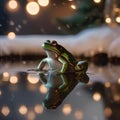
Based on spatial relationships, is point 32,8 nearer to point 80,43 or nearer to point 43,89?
point 80,43

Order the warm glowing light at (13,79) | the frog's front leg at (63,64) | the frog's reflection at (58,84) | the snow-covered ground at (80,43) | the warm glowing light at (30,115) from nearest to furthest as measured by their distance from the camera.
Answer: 1. the warm glowing light at (30,115)
2. the frog's reflection at (58,84)
3. the warm glowing light at (13,79)
4. the frog's front leg at (63,64)
5. the snow-covered ground at (80,43)

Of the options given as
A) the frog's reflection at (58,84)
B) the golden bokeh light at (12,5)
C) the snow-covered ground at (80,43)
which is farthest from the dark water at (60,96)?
the golden bokeh light at (12,5)

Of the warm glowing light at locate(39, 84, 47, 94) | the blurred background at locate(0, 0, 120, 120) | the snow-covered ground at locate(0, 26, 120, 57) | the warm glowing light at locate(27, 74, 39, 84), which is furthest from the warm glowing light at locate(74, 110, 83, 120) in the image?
the snow-covered ground at locate(0, 26, 120, 57)

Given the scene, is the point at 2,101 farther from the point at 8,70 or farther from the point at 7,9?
the point at 7,9

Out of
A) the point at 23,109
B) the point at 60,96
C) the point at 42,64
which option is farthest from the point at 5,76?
the point at 23,109

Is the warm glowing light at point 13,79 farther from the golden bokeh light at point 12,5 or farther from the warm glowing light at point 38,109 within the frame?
the golden bokeh light at point 12,5
